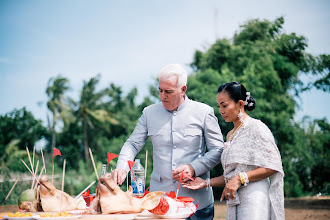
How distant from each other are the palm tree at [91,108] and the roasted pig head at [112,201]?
34.8 metres

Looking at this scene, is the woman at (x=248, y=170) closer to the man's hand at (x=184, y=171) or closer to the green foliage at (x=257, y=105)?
the man's hand at (x=184, y=171)

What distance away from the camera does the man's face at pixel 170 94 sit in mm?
3689

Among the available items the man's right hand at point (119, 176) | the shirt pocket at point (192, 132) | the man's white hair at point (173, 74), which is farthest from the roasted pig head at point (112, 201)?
Answer: the man's white hair at point (173, 74)

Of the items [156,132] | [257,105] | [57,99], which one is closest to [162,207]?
[156,132]

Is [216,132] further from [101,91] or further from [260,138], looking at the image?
[101,91]

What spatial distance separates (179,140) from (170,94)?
451 mm

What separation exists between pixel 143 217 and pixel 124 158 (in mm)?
1061

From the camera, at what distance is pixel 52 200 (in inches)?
120

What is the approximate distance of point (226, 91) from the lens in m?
3.40

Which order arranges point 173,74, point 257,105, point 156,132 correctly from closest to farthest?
1. point 173,74
2. point 156,132
3. point 257,105

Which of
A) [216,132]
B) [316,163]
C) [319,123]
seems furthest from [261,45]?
[216,132]

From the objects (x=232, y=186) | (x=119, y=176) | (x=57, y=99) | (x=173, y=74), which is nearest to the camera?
(x=232, y=186)

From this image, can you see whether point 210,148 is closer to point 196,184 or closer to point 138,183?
point 196,184

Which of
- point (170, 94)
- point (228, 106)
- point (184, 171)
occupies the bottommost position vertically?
point (184, 171)
